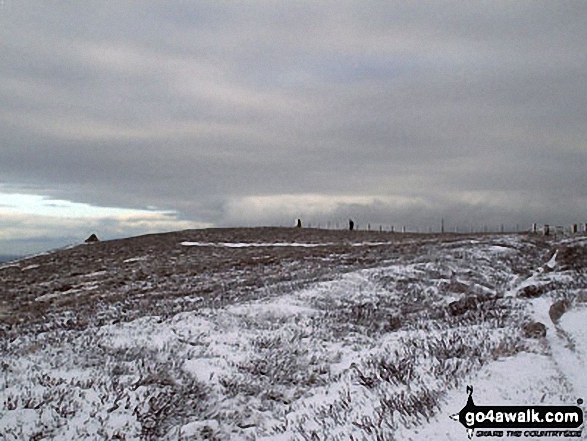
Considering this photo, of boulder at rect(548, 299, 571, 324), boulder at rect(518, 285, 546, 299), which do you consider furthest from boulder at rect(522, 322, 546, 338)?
boulder at rect(518, 285, 546, 299)

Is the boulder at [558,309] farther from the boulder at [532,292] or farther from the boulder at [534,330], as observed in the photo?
the boulder at [532,292]

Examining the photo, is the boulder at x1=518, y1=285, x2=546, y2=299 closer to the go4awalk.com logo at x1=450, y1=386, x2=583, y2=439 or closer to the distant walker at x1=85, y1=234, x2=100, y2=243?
the go4awalk.com logo at x1=450, y1=386, x2=583, y2=439

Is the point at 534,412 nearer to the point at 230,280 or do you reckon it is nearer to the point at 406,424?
the point at 406,424

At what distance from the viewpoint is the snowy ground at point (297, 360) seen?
24.2 ft

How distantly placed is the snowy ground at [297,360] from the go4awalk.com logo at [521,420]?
223 mm

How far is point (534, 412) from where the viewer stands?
6.13 metres

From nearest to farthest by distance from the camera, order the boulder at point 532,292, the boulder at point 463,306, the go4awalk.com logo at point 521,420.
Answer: the go4awalk.com logo at point 521,420 < the boulder at point 463,306 < the boulder at point 532,292

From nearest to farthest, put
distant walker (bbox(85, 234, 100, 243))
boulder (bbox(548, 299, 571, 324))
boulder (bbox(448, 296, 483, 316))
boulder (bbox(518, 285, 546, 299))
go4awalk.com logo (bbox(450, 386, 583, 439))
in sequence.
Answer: go4awalk.com logo (bbox(450, 386, 583, 439)) < boulder (bbox(548, 299, 571, 324)) < boulder (bbox(448, 296, 483, 316)) < boulder (bbox(518, 285, 546, 299)) < distant walker (bbox(85, 234, 100, 243))

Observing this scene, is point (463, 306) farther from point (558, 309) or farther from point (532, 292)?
point (558, 309)

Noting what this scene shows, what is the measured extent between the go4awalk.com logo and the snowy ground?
22 centimetres

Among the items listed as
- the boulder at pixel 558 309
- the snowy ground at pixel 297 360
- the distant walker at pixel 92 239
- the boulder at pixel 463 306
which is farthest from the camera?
the distant walker at pixel 92 239

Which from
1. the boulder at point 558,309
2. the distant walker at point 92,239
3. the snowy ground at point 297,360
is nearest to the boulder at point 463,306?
the snowy ground at point 297,360

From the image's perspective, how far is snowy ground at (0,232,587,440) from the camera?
7.39 metres

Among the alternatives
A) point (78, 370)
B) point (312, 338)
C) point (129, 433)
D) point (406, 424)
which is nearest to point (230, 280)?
point (312, 338)
